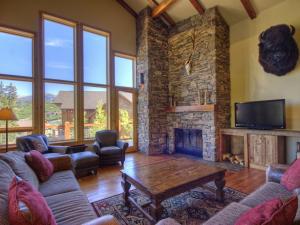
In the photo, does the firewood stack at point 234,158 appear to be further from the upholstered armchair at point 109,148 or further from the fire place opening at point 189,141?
the upholstered armchair at point 109,148

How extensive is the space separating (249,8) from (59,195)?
215 inches

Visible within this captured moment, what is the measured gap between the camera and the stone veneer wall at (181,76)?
4895 mm

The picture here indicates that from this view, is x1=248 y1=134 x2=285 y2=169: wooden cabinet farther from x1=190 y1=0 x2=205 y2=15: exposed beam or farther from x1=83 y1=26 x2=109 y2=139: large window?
x1=83 y1=26 x2=109 y2=139: large window

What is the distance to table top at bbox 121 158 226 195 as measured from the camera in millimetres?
2127

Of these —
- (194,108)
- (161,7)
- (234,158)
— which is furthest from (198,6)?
(234,158)

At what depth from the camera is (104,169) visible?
424 cm

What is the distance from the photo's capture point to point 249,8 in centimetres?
455

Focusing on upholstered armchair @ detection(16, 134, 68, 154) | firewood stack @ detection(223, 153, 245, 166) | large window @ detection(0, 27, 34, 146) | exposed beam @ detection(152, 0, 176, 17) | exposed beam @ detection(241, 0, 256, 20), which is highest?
exposed beam @ detection(152, 0, 176, 17)

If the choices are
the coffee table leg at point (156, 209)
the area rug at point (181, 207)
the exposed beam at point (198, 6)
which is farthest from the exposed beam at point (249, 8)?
the coffee table leg at point (156, 209)

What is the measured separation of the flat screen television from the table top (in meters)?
2.31

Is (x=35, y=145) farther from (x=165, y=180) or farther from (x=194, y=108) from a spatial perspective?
(x=194, y=108)

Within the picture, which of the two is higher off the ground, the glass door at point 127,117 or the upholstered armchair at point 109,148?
the glass door at point 127,117

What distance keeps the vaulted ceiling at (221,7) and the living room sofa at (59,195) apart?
5117 mm

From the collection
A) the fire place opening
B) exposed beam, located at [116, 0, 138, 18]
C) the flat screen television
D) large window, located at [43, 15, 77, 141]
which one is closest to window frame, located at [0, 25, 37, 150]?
large window, located at [43, 15, 77, 141]
